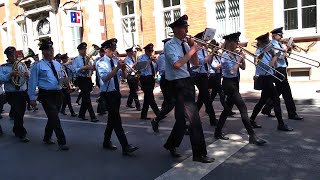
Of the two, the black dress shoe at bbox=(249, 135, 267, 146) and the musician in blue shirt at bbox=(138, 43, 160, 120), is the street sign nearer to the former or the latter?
the musician in blue shirt at bbox=(138, 43, 160, 120)

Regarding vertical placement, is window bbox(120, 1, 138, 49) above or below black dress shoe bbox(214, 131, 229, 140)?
above

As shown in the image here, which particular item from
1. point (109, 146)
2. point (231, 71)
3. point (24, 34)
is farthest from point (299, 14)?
point (24, 34)

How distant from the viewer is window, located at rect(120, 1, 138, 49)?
19.3 metres

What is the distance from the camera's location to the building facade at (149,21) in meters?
13.6

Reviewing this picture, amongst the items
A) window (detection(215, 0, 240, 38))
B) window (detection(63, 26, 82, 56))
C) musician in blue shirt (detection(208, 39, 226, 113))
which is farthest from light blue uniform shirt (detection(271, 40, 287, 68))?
window (detection(63, 26, 82, 56))

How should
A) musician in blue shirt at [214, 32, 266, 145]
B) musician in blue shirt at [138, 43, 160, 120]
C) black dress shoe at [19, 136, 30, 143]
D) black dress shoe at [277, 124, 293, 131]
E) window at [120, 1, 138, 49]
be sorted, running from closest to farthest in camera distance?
musician in blue shirt at [214, 32, 266, 145] → black dress shoe at [277, 124, 293, 131] → black dress shoe at [19, 136, 30, 143] → musician in blue shirt at [138, 43, 160, 120] → window at [120, 1, 138, 49]

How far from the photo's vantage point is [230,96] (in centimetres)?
609

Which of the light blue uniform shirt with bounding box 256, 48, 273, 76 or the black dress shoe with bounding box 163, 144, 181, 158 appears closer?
the black dress shoe with bounding box 163, 144, 181, 158

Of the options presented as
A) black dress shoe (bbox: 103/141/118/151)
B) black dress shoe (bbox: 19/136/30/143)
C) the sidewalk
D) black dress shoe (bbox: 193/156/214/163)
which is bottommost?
black dress shoe (bbox: 19/136/30/143)

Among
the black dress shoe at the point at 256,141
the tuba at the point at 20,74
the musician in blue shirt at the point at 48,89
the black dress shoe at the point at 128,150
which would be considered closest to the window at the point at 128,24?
the tuba at the point at 20,74

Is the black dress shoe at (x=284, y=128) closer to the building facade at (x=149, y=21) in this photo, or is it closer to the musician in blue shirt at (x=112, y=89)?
the musician in blue shirt at (x=112, y=89)

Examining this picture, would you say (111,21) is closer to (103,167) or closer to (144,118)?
(144,118)

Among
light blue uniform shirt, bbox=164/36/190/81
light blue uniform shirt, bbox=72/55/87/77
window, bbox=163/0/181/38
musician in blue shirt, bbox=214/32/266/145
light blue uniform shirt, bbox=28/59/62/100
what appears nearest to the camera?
light blue uniform shirt, bbox=164/36/190/81

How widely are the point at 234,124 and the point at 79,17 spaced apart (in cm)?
1467
